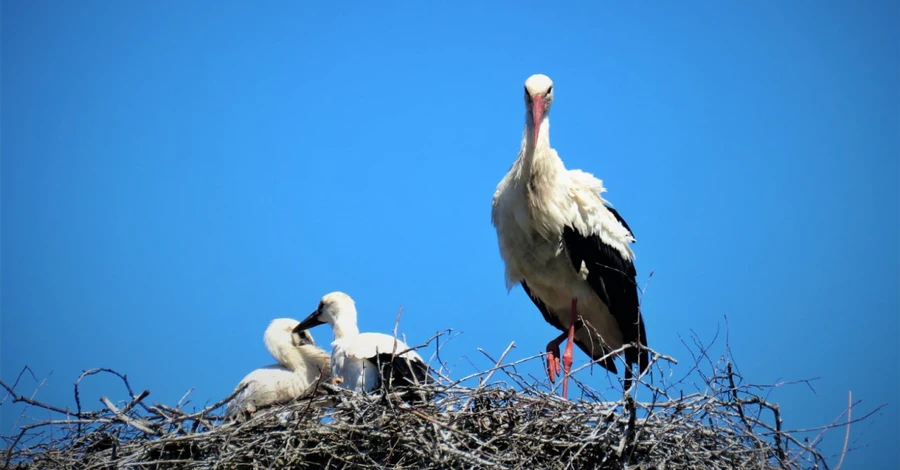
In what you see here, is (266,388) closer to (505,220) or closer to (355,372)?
(355,372)

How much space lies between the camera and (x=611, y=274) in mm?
5488

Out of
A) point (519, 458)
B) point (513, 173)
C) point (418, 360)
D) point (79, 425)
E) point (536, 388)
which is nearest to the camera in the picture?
point (519, 458)

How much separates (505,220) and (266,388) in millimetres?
1550

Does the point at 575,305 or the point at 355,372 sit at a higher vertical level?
the point at 575,305

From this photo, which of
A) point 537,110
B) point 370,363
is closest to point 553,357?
point 370,363

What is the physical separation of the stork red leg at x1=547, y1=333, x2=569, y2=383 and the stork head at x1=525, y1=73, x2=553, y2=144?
3.70 ft

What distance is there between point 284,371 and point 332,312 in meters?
0.58

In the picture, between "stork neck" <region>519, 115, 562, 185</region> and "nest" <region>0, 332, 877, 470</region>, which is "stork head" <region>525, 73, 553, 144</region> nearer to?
"stork neck" <region>519, 115, 562, 185</region>

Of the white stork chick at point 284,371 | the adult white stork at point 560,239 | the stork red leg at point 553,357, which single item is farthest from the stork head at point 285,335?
the stork red leg at point 553,357

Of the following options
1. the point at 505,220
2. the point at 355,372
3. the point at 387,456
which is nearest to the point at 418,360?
the point at 355,372

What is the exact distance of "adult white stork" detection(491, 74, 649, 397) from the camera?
17.3 feet

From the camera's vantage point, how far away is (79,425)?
4414mm

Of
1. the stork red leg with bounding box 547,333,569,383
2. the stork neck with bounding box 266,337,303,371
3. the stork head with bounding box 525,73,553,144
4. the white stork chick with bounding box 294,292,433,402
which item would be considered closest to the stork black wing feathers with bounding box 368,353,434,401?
the white stork chick with bounding box 294,292,433,402

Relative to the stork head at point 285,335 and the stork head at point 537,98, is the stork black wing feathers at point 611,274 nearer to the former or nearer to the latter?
the stork head at point 537,98
